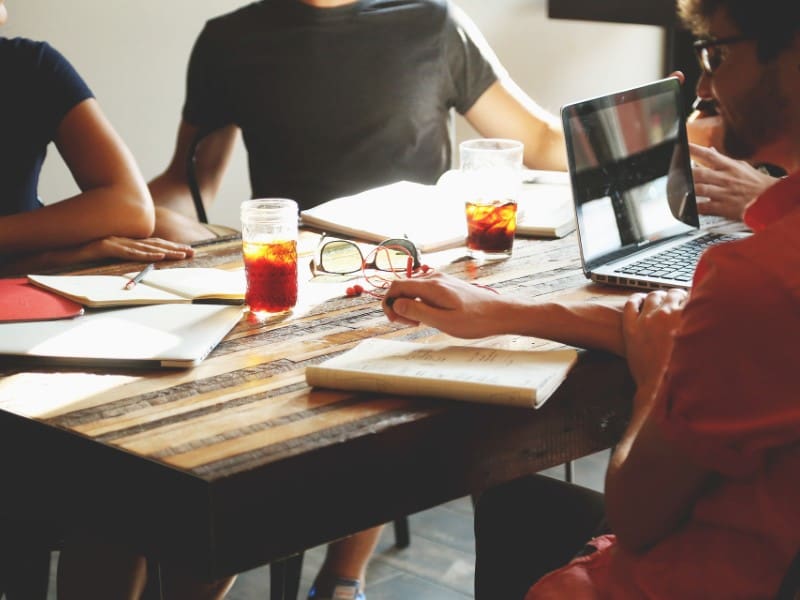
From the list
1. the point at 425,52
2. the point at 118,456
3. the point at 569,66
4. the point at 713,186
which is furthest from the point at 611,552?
the point at 569,66

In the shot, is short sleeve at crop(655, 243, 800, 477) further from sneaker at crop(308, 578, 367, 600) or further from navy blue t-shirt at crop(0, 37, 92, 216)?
navy blue t-shirt at crop(0, 37, 92, 216)

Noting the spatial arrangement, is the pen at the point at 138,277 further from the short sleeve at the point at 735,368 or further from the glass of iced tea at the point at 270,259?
the short sleeve at the point at 735,368

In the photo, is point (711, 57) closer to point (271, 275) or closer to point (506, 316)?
point (506, 316)

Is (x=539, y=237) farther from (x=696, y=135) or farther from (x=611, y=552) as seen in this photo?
(x=611, y=552)

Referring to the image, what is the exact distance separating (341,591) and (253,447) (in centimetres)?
101

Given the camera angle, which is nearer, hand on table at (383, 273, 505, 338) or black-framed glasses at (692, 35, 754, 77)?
black-framed glasses at (692, 35, 754, 77)

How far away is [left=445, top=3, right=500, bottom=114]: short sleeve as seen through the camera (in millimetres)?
2480

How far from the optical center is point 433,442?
1.02 m

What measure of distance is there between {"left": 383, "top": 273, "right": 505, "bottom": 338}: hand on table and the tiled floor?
1.11m

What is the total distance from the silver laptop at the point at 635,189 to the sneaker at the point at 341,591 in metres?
0.77

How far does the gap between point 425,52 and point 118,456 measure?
1754 mm

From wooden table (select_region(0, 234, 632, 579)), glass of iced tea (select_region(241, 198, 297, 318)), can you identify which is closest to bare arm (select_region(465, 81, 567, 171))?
glass of iced tea (select_region(241, 198, 297, 318))

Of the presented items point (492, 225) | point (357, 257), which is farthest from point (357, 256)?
point (492, 225)

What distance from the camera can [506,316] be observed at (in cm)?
119
